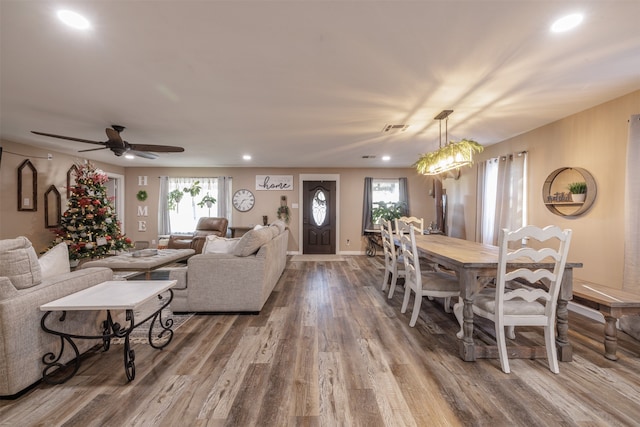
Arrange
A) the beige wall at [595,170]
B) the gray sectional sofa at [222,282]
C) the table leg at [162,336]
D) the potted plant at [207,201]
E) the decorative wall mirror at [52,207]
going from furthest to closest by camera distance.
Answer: the potted plant at [207,201]
the decorative wall mirror at [52,207]
the gray sectional sofa at [222,282]
the beige wall at [595,170]
the table leg at [162,336]

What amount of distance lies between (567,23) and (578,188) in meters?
2.27

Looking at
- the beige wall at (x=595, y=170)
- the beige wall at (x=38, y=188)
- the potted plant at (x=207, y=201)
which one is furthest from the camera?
the potted plant at (x=207, y=201)

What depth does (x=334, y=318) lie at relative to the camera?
9.73 ft

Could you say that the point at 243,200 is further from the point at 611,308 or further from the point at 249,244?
the point at 611,308

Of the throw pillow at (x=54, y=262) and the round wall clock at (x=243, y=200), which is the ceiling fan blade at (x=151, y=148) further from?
the round wall clock at (x=243, y=200)

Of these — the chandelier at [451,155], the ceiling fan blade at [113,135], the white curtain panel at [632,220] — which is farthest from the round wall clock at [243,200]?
the white curtain panel at [632,220]

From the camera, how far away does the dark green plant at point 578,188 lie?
3133 millimetres

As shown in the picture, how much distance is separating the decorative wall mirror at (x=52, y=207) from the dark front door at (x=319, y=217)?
501 centimetres

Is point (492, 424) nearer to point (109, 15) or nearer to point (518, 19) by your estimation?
point (518, 19)

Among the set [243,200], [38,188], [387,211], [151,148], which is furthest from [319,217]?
[38,188]

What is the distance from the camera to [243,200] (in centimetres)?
722

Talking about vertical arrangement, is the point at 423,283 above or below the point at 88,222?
below

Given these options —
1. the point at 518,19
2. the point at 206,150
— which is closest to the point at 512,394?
the point at 518,19

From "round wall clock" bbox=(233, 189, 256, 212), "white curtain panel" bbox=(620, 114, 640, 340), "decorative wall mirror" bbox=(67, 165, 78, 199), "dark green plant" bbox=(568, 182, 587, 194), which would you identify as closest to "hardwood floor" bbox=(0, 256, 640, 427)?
"white curtain panel" bbox=(620, 114, 640, 340)
